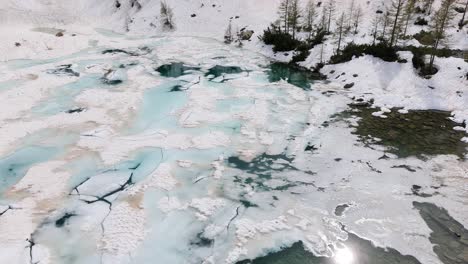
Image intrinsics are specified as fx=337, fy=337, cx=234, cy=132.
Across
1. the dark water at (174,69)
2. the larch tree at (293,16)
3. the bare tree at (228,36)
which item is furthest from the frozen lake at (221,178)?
the bare tree at (228,36)

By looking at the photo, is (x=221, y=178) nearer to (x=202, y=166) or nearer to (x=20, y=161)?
(x=202, y=166)

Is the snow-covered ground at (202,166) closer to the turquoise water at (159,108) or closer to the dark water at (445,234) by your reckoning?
the turquoise water at (159,108)

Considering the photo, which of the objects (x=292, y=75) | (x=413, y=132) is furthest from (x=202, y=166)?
(x=292, y=75)

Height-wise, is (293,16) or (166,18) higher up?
(293,16)

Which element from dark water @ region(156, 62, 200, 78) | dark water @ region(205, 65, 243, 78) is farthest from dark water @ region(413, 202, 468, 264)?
dark water @ region(156, 62, 200, 78)

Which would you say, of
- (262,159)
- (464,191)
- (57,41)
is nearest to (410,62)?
(464,191)

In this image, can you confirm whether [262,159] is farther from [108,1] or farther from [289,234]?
[108,1]
